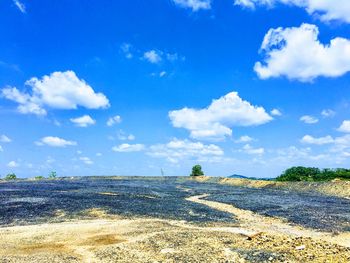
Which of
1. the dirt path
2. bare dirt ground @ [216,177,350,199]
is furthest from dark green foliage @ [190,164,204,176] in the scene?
the dirt path

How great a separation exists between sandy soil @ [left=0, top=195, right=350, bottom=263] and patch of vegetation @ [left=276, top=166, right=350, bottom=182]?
69.7m

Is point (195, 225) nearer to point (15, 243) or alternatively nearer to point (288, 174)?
point (15, 243)

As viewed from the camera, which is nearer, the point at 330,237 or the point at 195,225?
the point at 330,237

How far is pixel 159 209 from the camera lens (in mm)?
40094

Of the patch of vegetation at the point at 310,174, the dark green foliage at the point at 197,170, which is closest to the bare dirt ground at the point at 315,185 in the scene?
the patch of vegetation at the point at 310,174

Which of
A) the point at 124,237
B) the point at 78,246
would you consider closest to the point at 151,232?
the point at 124,237

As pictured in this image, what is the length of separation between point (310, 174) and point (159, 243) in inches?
3559

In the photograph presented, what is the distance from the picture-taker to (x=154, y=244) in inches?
896

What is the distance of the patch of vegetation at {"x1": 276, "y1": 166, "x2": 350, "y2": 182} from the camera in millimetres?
94562

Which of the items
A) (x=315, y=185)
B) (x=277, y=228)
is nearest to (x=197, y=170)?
(x=315, y=185)

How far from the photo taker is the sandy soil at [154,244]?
19953 millimetres

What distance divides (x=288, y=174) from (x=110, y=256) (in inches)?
3670

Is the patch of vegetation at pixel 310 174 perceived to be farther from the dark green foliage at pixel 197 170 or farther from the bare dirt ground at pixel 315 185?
the dark green foliage at pixel 197 170

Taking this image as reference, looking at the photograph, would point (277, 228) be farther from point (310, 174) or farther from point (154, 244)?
point (310, 174)
